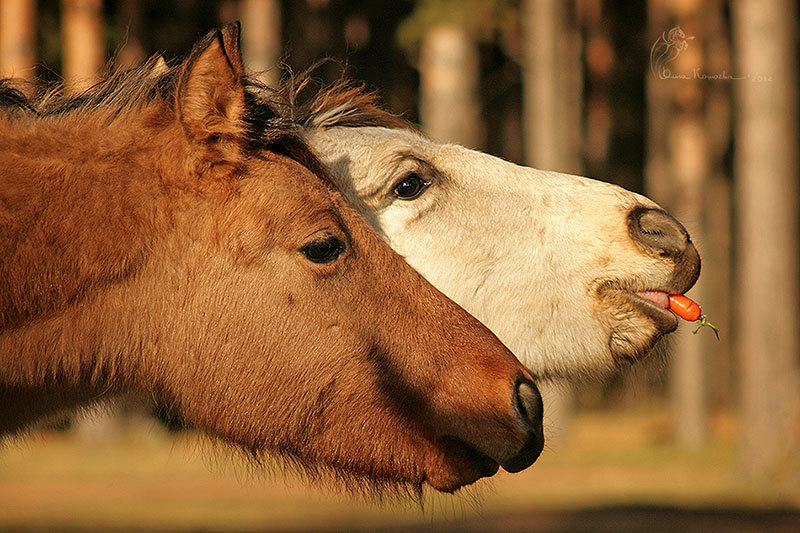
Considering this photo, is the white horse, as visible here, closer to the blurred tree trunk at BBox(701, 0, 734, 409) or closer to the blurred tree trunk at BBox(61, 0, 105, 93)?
the blurred tree trunk at BBox(61, 0, 105, 93)

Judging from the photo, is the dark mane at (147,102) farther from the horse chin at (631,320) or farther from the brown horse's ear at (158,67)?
the horse chin at (631,320)

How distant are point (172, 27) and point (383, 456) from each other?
57.8 feet

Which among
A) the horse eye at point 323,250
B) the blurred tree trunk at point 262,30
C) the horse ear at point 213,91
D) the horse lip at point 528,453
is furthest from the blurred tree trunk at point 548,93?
the horse ear at point 213,91

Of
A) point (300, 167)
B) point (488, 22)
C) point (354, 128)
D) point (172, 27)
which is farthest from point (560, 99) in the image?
point (300, 167)

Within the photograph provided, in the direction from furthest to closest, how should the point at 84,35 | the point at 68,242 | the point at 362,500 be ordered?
the point at 84,35 → the point at 362,500 → the point at 68,242

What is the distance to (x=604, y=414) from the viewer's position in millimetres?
21828

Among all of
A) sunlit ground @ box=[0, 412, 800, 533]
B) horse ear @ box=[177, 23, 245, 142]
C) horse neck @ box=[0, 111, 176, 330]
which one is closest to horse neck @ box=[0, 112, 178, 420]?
horse neck @ box=[0, 111, 176, 330]

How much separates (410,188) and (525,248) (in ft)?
1.89

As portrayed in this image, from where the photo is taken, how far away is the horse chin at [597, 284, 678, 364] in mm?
4445

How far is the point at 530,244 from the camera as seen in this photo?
179 inches

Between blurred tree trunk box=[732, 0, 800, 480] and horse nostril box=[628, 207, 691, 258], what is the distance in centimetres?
853

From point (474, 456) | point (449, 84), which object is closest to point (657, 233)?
point (474, 456)

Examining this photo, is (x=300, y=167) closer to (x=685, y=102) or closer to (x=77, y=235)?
(x=77, y=235)

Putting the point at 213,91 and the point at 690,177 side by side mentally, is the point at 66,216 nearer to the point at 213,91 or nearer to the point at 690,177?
the point at 213,91
